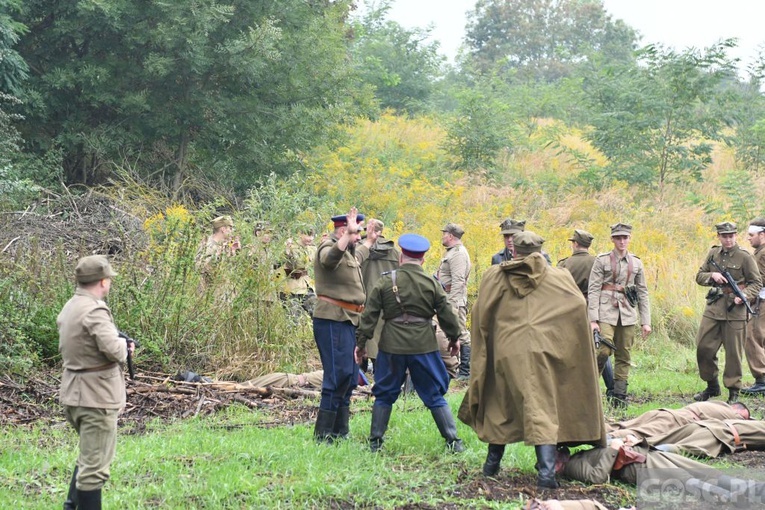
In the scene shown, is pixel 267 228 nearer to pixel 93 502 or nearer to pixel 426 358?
pixel 426 358

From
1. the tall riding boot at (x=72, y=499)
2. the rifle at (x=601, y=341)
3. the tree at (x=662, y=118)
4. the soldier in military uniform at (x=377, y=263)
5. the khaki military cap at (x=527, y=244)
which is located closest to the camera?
the tall riding boot at (x=72, y=499)

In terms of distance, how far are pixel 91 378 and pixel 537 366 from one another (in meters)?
3.20

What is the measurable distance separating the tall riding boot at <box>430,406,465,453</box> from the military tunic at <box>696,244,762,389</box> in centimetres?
467

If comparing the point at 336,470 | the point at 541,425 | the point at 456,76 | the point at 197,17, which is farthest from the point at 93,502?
the point at 456,76

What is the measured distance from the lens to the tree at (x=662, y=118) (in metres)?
22.5

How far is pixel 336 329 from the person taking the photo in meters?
8.23

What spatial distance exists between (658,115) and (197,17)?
12432 mm

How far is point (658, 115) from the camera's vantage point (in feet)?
75.9

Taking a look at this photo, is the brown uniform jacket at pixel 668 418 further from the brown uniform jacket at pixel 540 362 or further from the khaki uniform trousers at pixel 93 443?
the khaki uniform trousers at pixel 93 443

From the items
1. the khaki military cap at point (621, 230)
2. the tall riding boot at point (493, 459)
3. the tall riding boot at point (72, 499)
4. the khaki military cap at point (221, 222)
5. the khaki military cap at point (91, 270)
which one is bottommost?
the tall riding boot at point (72, 499)

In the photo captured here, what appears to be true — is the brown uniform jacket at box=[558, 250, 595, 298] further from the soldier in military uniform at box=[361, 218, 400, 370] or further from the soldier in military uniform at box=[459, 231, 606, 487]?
the soldier in military uniform at box=[459, 231, 606, 487]

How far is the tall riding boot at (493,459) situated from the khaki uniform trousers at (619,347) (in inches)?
142

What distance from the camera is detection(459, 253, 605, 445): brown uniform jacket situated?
6715 mm

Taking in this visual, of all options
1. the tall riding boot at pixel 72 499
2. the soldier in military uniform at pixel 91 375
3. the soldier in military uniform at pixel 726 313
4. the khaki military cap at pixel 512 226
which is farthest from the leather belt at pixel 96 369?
the soldier in military uniform at pixel 726 313
